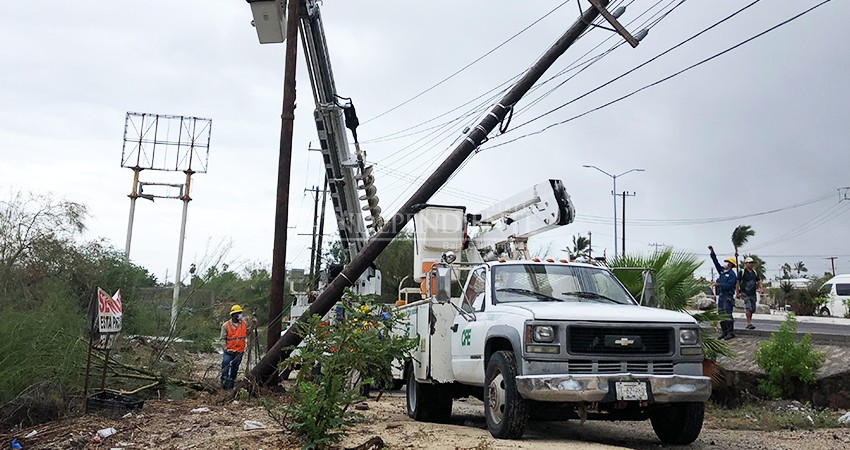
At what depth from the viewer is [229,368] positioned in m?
14.0

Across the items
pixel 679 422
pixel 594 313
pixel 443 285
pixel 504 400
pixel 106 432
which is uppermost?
pixel 443 285

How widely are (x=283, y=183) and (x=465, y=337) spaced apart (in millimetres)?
5876

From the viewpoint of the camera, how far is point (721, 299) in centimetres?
1440

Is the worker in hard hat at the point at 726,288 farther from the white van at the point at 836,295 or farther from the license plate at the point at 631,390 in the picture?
the white van at the point at 836,295

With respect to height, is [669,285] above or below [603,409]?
above

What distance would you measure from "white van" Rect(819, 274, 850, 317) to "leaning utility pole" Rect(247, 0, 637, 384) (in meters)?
26.5

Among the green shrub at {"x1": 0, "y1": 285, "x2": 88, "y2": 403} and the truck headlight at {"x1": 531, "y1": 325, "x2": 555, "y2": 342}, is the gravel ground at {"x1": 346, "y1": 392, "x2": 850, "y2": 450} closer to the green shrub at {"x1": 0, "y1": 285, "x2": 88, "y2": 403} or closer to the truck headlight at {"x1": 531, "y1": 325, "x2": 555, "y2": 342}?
the truck headlight at {"x1": 531, "y1": 325, "x2": 555, "y2": 342}

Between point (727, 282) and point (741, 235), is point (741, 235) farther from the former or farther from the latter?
point (727, 282)

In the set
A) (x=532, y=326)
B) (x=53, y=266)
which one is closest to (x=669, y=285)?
(x=532, y=326)

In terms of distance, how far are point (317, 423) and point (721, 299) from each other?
32.1ft

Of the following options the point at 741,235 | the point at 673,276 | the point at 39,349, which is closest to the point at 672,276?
the point at 673,276

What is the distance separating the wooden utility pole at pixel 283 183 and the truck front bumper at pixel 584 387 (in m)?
7.05

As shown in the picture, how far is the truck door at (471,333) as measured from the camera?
853cm

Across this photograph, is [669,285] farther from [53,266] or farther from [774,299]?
[774,299]
